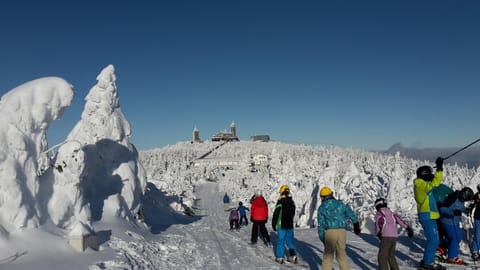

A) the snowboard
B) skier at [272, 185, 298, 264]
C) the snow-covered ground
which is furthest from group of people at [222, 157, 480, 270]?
the snow-covered ground

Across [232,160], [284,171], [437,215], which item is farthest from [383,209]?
[232,160]

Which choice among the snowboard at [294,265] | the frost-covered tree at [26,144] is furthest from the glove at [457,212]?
the frost-covered tree at [26,144]

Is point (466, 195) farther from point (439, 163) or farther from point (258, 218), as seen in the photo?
point (258, 218)

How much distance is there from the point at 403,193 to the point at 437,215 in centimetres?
1744

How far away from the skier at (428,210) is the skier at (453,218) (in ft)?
1.76

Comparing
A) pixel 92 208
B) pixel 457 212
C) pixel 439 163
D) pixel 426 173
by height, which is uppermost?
pixel 439 163

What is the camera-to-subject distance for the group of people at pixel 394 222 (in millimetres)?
6637

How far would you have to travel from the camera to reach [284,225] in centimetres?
921

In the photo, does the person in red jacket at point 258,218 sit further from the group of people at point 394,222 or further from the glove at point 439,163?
the glove at point 439,163

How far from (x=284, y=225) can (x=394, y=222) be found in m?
2.89

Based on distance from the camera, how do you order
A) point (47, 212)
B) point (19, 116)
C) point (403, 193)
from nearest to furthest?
point (19, 116), point (47, 212), point (403, 193)

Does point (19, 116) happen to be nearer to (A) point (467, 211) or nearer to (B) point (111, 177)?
(B) point (111, 177)

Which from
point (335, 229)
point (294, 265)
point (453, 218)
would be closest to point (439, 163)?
point (453, 218)

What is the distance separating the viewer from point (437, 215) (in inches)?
300
